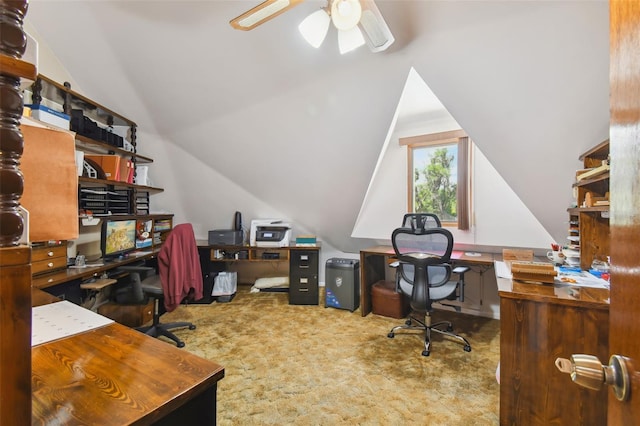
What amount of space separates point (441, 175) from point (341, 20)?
244 centimetres

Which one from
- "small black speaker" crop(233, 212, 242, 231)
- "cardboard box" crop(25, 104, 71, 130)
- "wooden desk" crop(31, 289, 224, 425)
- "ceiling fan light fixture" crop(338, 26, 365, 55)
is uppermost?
"ceiling fan light fixture" crop(338, 26, 365, 55)

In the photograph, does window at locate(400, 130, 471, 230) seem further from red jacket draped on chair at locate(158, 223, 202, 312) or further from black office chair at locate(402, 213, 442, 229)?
red jacket draped on chair at locate(158, 223, 202, 312)

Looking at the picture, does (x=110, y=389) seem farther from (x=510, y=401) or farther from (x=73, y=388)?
(x=510, y=401)

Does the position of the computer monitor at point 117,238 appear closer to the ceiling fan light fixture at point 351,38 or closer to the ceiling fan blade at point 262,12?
the ceiling fan blade at point 262,12

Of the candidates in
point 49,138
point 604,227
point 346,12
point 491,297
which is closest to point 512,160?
point 604,227

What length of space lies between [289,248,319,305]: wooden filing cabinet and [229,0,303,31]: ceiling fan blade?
8.48 feet

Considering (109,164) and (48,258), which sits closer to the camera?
(48,258)

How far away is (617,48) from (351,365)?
219 cm

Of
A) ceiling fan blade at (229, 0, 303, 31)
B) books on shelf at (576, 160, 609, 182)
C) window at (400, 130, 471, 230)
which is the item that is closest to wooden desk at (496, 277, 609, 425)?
books on shelf at (576, 160, 609, 182)

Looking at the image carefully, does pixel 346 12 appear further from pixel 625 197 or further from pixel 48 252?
pixel 48 252

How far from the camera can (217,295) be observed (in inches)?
142

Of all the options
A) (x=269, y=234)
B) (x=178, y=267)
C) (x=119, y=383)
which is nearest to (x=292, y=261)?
(x=269, y=234)

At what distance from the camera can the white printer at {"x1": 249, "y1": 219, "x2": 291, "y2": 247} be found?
356cm

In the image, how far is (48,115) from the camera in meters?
1.97
